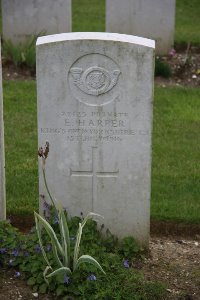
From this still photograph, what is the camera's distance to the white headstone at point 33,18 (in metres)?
10.7

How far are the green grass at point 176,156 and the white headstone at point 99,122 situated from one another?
0.84 m

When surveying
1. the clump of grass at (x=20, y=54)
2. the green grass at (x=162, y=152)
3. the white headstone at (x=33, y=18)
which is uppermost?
the white headstone at (x=33, y=18)

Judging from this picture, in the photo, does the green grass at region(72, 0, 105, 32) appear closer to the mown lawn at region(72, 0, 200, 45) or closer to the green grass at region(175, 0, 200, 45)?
the mown lawn at region(72, 0, 200, 45)

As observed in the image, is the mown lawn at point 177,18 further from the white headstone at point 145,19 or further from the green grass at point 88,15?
the white headstone at point 145,19

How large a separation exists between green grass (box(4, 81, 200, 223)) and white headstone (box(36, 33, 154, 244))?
2.75 feet

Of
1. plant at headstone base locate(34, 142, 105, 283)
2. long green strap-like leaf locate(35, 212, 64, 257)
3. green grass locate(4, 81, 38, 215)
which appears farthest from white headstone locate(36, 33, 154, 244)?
green grass locate(4, 81, 38, 215)

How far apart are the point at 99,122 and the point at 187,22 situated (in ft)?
Result: 28.6

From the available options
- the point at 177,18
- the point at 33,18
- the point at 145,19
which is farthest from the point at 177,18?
the point at 33,18

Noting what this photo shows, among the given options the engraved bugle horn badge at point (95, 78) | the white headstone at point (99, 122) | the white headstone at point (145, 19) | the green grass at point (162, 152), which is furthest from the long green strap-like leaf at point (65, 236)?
the white headstone at point (145, 19)

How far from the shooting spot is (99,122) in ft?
16.7

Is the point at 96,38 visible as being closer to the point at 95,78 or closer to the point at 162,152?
the point at 95,78

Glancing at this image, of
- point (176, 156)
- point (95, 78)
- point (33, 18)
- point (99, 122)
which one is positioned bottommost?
point (176, 156)

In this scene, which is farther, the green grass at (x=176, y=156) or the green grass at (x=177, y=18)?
the green grass at (x=177, y=18)

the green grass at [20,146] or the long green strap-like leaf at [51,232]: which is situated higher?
the green grass at [20,146]
